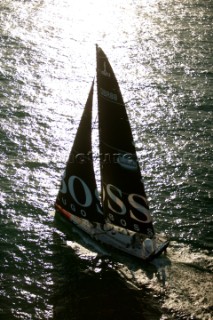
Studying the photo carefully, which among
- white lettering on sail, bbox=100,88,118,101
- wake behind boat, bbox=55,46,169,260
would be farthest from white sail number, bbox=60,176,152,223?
white lettering on sail, bbox=100,88,118,101

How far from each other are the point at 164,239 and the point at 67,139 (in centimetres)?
1196

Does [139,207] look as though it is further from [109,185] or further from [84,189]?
[84,189]

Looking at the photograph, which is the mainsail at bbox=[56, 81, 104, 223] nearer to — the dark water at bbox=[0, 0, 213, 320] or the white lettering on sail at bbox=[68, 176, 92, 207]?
the white lettering on sail at bbox=[68, 176, 92, 207]

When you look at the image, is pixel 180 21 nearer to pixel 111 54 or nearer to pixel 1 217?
pixel 111 54

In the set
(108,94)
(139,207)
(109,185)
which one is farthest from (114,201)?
(108,94)

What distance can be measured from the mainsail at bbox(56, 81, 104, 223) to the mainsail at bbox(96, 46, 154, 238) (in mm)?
699

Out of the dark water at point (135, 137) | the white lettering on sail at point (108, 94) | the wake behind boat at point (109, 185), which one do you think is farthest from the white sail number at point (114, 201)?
the white lettering on sail at point (108, 94)

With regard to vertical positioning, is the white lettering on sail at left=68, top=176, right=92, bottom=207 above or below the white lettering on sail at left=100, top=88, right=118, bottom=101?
below

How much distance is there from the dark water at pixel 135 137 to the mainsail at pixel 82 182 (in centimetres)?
151

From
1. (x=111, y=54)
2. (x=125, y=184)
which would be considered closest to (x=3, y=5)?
(x=111, y=54)

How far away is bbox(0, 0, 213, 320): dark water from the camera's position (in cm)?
2625

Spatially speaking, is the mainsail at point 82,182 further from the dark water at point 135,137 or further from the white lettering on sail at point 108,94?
the white lettering on sail at point 108,94

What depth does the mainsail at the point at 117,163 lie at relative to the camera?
24.9 m

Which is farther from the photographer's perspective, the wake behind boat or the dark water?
the dark water
